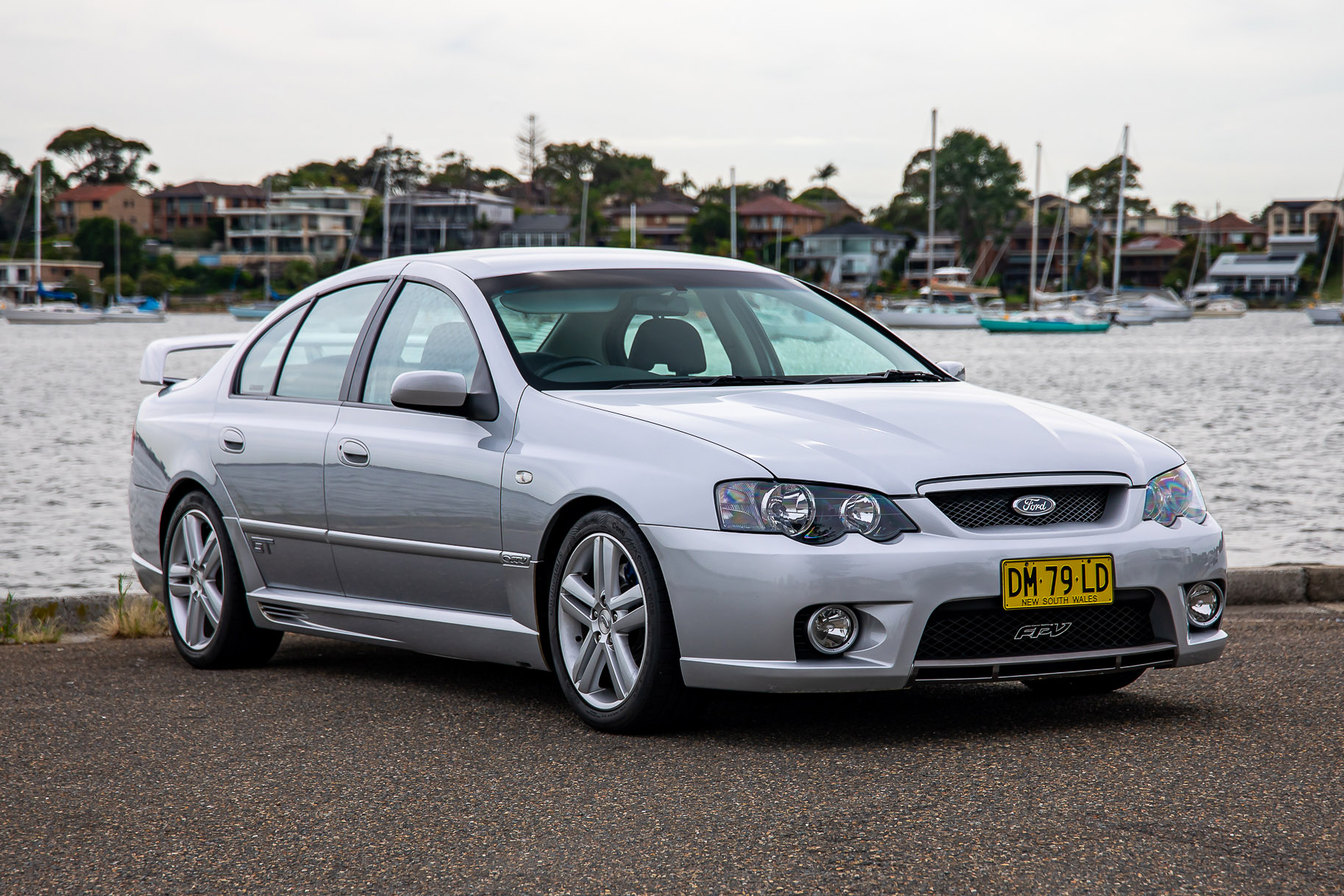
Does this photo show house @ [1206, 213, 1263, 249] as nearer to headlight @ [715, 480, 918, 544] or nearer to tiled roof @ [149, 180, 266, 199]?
tiled roof @ [149, 180, 266, 199]

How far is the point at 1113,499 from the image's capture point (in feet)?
15.7

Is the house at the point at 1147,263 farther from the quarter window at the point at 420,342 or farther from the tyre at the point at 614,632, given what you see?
the tyre at the point at 614,632

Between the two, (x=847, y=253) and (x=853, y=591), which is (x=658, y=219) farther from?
(x=853, y=591)

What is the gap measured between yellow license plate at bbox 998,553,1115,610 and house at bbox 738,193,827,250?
154 metres

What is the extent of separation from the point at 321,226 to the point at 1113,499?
517 feet

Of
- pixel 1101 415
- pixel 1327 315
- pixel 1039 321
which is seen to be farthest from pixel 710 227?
pixel 1101 415

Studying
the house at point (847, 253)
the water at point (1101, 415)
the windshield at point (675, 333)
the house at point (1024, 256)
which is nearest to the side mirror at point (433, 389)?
the windshield at point (675, 333)

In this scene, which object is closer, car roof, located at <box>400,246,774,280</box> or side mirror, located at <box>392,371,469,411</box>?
side mirror, located at <box>392,371,469,411</box>

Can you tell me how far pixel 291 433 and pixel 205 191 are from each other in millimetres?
179886

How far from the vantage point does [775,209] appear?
6427 inches

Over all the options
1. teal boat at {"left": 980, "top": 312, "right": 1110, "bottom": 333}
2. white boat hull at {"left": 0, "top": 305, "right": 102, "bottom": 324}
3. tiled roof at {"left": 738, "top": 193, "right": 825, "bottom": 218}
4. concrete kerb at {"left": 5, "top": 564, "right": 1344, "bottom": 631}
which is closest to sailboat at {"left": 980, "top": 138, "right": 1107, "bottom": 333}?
teal boat at {"left": 980, "top": 312, "right": 1110, "bottom": 333}

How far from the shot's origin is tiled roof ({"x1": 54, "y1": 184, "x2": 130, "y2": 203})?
161m

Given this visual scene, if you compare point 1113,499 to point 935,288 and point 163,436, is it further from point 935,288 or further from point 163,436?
point 935,288

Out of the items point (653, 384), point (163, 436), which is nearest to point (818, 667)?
point (653, 384)
